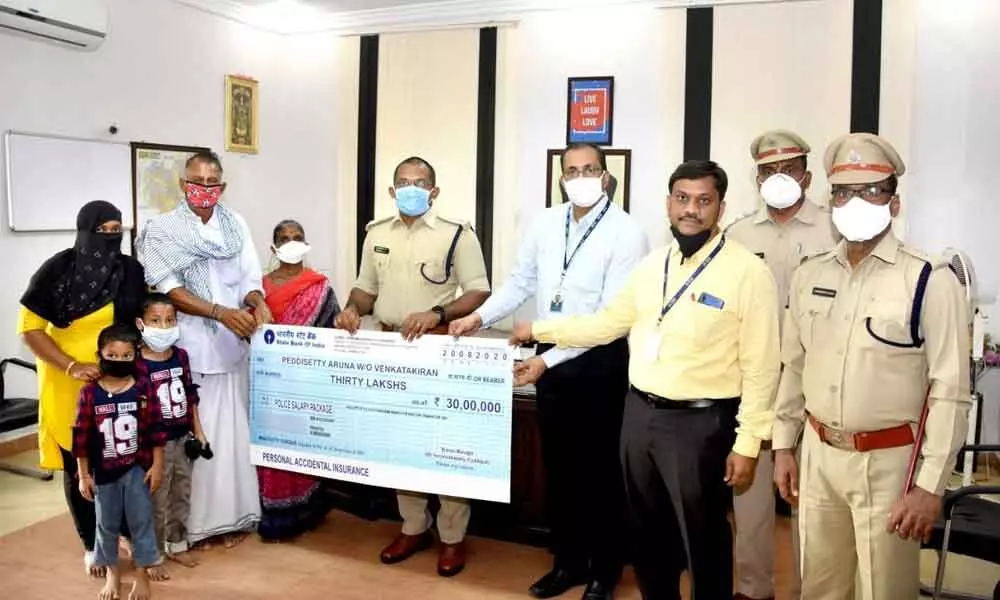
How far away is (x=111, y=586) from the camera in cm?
325

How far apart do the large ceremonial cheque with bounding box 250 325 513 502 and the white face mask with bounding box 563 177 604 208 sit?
614 millimetres

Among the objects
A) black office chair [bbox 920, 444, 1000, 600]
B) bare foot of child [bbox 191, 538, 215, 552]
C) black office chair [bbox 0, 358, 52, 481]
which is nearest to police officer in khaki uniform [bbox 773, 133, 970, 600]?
black office chair [bbox 920, 444, 1000, 600]

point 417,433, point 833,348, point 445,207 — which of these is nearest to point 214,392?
point 417,433

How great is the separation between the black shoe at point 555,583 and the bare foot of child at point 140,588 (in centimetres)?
149

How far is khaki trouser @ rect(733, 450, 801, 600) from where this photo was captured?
318 cm

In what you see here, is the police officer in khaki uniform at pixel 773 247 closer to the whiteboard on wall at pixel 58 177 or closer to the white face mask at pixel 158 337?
the white face mask at pixel 158 337

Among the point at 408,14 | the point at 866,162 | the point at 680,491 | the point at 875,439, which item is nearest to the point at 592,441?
the point at 680,491

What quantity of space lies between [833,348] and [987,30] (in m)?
3.94

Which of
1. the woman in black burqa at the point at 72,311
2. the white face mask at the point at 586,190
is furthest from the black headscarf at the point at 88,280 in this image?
the white face mask at the point at 586,190

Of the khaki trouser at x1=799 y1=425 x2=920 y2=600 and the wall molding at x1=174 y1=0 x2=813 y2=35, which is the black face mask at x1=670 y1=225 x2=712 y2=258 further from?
the wall molding at x1=174 y1=0 x2=813 y2=35

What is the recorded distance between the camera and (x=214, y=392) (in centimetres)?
372

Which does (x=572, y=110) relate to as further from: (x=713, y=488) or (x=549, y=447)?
(x=713, y=488)

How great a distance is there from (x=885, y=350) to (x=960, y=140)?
375 centimetres

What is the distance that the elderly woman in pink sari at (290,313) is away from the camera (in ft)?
12.6
